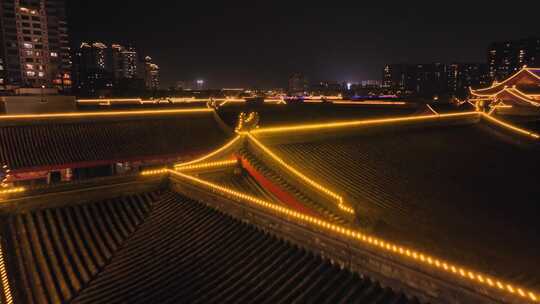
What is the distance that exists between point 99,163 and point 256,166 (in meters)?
12.2

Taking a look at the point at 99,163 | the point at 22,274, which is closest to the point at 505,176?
the point at 22,274

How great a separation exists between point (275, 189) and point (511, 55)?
6418 inches

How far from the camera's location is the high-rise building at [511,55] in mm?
136875

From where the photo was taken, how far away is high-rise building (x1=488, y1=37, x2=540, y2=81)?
449 ft

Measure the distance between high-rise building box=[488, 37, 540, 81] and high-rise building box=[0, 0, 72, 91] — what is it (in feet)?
458

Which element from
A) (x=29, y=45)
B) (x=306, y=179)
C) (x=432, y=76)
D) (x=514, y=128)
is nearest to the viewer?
(x=306, y=179)

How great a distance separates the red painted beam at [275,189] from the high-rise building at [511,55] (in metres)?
150

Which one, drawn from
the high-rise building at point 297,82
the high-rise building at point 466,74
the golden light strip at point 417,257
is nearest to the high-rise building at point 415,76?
the high-rise building at point 466,74

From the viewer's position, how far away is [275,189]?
9906mm

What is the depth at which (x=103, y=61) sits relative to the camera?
149250 mm

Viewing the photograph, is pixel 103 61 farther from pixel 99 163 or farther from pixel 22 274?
pixel 22 274

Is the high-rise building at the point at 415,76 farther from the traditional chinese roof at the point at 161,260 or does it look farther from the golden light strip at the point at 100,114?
the traditional chinese roof at the point at 161,260

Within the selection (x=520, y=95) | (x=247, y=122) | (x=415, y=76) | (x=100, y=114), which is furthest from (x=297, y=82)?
(x=247, y=122)

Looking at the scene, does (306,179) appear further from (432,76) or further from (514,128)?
→ (432,76)
